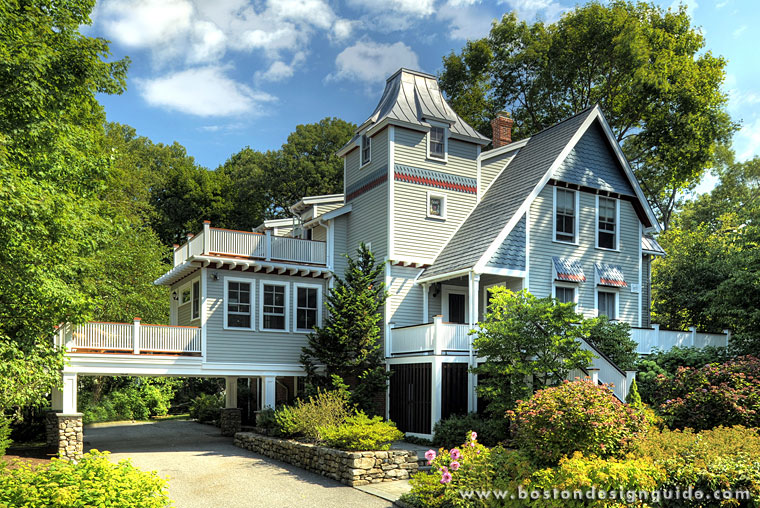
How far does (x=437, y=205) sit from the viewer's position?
22.6m

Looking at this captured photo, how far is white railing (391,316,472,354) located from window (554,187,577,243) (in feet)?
16.9

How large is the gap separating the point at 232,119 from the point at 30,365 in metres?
26.0

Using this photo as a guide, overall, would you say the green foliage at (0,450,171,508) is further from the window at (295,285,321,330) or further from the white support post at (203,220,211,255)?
the window at (295,285,321,330)

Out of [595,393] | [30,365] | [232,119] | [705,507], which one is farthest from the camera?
[232,119]

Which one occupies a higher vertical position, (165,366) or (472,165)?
(472,165)

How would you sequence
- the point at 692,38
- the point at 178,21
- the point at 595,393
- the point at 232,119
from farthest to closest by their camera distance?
the point at 232,119
the point at 692,38
the point at 178,21
the point at 595,393

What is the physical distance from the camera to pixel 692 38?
107 feet

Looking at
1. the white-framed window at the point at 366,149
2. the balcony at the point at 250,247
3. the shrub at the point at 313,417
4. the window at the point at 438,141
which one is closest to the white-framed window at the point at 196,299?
the balcony at the point at 250,247

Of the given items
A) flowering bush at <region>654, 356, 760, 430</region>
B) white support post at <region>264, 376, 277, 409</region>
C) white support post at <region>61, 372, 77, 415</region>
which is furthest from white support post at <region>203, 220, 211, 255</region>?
flowering bush at <region>654, 356, 760, 430</region>

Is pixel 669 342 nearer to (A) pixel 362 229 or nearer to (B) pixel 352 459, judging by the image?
(A) pixel 362 229

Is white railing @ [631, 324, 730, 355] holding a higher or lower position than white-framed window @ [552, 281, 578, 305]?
lower

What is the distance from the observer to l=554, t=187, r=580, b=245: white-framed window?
22.0 meters

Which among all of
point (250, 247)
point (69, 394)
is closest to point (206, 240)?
point (250, 247)

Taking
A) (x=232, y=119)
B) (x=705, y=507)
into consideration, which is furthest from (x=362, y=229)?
(x=232, y=119)
